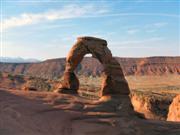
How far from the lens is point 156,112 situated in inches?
1572

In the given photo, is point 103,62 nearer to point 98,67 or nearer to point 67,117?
point 67,117

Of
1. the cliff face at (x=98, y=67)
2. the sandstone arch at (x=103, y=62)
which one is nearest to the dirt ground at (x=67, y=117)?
the sandstone arch at (x=103, y=62)

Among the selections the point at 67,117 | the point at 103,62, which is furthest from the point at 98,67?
the point at 67,117

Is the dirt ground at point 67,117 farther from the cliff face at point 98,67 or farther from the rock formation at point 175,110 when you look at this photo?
the cliff face at point 98,67

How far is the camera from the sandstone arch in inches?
1013

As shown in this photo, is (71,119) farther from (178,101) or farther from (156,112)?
(156,112)

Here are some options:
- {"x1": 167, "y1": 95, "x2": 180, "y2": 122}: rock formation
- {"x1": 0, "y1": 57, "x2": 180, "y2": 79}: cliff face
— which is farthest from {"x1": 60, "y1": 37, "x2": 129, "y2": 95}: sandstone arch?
{"x1": 0, "y1": 57, "x2": 180, "y2": 79}: cliff face

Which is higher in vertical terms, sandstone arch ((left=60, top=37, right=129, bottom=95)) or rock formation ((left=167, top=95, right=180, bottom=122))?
sandstone arch ((left=60, top=37, right=129, bottom=95))

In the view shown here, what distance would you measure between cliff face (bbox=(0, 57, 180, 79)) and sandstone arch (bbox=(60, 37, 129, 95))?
132008mm

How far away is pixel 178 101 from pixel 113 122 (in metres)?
11.6

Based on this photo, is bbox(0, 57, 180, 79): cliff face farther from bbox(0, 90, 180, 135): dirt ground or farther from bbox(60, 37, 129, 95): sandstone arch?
bbox(0, 90, 180, 135): dirt ground

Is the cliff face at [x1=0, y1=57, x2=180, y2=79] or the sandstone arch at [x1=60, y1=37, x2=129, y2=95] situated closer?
the sandstone arch at [x1=60, y1=37, x2=129, y2=95]

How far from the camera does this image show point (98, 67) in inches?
6693

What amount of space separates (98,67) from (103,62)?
14416 cm
